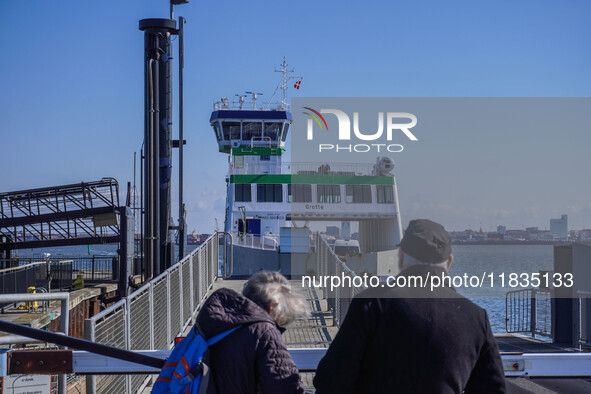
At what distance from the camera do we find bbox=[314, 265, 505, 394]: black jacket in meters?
2.43

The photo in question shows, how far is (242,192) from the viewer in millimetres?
33656

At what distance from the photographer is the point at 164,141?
37.7ft

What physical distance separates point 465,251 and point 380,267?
20.9 metres

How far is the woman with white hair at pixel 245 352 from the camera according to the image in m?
2.57

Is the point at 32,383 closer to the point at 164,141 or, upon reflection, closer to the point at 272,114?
the point at 164,141

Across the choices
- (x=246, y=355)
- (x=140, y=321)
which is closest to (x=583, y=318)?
(x=140, y=321)

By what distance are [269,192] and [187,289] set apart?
919 inches

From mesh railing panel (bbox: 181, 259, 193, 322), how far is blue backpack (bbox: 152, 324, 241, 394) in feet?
24.2

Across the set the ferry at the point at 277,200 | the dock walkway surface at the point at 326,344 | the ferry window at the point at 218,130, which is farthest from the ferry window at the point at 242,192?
the dock walkway surface at the point at 326,344

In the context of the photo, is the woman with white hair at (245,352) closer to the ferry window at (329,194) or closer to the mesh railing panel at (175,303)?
the mesh railing panel at (175,303)

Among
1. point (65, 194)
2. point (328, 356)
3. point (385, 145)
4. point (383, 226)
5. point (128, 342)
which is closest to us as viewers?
point (328, 356)

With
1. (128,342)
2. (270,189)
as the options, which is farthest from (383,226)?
(128,342)

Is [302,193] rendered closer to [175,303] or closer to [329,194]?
[329,194]

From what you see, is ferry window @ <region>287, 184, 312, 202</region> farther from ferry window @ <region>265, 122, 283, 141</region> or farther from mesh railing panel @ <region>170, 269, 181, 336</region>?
mesh railing panel @ <region>170, 269, 181, 336</region>
